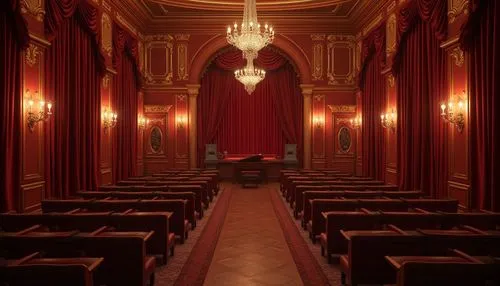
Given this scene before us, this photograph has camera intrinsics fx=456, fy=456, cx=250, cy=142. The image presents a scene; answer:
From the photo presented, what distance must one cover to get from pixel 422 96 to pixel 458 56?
6.71ft

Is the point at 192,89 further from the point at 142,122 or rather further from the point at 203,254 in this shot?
the point at 203,254

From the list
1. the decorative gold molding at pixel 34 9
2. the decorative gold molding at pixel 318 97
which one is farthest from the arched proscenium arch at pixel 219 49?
the decorative gold molding at pixel 34 9

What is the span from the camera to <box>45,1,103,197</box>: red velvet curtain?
9.37m

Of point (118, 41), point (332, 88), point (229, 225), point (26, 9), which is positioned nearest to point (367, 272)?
point (229, 225)

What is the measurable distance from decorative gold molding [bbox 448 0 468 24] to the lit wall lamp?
10.7 meters

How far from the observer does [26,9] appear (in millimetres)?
8078

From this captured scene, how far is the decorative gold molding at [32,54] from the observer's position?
8.20 meters

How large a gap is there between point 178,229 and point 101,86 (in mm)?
6613

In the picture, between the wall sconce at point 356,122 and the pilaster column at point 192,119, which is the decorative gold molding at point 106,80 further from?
the wall sconce at point 356,122

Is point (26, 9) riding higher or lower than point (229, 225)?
higher

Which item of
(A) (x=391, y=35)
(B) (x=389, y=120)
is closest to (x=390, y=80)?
(B) (x=389, y=120)

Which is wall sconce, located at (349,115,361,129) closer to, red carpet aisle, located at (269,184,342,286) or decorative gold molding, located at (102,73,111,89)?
red carpet aisle, located at (269,184,342,286)

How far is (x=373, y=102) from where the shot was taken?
14.7 m

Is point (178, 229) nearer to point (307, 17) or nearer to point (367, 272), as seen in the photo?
Result: point (367, 272)
